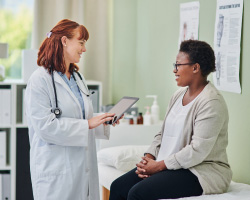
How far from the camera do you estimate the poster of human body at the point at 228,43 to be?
2.67 metres

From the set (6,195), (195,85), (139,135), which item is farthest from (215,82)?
(6,195)

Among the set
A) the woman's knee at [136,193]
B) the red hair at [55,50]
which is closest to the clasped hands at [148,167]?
the woman's knee at [136,193]

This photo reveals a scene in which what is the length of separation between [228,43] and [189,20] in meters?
0.55

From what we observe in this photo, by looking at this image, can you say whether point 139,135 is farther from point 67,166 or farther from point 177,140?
point 67,166

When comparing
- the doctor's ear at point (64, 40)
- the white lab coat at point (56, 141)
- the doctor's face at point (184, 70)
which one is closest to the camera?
the white lab coat at point (56, 141)

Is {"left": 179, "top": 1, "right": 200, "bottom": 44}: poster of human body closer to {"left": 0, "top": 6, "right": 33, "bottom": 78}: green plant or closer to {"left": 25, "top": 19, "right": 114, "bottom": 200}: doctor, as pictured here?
{"left": 25, "top": 19, "right": 114, "bottom": 200}: doctor

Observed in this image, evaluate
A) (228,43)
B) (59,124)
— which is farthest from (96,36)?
(59,124)

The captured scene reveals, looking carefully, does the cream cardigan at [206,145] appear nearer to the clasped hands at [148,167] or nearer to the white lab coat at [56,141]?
the clasped hands at [148,167]

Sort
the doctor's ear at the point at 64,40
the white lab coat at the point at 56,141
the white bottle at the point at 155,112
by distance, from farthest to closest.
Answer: the white bottle at the point at 155,112 < the doctor's ear at the point at 64,40 < the white lab coat at the point at 56,141

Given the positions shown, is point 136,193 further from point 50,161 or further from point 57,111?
point 57,111

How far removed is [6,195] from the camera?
11.7 ft

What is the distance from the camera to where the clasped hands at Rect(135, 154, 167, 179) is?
2.39 m

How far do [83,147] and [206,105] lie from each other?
636 mm

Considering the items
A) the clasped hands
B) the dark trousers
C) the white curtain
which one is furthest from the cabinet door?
the dark trousers
